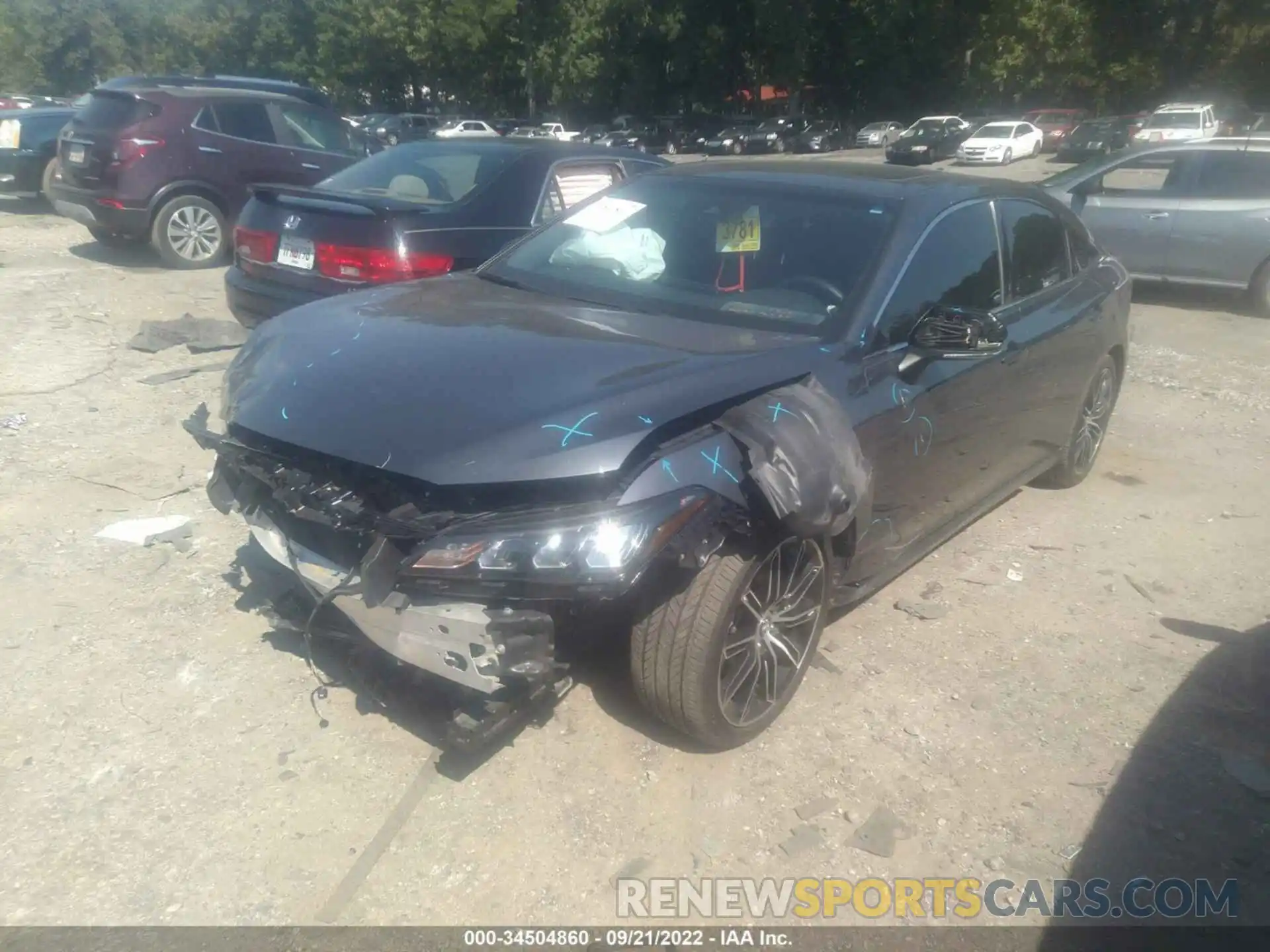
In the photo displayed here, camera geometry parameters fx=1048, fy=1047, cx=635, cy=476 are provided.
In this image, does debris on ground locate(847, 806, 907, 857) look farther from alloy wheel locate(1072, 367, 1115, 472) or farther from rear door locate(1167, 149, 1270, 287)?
rear door locate(1167, 149, 1270, 287)

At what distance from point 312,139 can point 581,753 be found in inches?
363

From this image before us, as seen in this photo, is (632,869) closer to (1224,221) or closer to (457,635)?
(457,635)

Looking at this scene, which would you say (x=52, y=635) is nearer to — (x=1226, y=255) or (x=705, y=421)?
(x=705, y=421)

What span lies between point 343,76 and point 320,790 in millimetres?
60194

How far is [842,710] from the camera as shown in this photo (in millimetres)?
3572

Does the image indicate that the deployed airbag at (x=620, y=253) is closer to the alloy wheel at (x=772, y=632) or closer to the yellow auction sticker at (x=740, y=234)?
the yellow auction sticker at (x=740, y=234)

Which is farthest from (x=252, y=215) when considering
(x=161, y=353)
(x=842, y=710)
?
(x=842, y=710)

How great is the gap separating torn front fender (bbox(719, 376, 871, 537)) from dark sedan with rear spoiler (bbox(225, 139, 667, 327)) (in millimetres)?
2923

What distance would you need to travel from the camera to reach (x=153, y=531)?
4539 mm

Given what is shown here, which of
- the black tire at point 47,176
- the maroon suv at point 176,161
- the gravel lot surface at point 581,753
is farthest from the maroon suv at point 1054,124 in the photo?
the gravel lot surface at point 581,753

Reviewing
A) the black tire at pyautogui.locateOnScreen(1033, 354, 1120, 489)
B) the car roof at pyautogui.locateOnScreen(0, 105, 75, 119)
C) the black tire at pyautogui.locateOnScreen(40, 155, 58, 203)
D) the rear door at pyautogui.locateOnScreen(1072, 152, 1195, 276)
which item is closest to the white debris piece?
the black tire at pyautogui.locateOnScreen(1033, 354, 1120, 489)

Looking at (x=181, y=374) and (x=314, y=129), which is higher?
(x=314, y=129)

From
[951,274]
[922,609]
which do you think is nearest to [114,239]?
[951,274]

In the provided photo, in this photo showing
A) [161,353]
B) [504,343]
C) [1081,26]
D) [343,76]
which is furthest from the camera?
[343,76]
